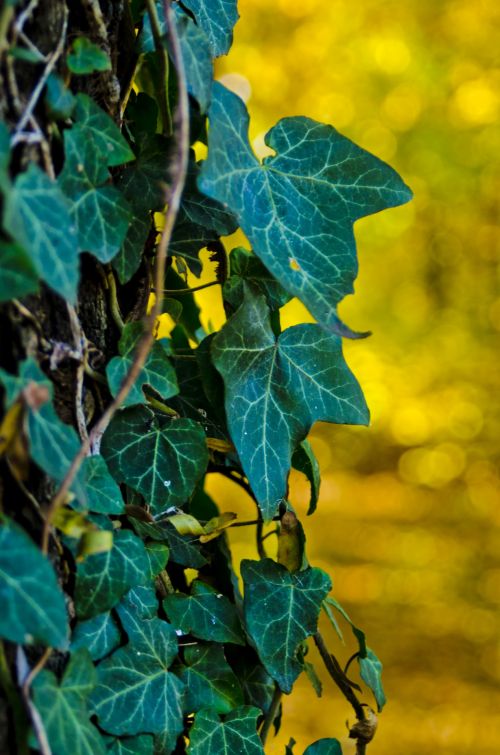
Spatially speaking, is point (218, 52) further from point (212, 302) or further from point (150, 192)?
point (212, 302)

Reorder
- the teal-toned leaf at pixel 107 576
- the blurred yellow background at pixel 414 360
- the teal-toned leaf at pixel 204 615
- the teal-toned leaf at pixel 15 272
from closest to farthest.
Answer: the teal-toned leaf at pixel 15 272 → the teal-toned leaf at pixel 107 576 → the teal-toned leaf at pixel 204 615 → the blurred yellow background at pixel 414 360

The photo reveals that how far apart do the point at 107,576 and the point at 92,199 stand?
24cm

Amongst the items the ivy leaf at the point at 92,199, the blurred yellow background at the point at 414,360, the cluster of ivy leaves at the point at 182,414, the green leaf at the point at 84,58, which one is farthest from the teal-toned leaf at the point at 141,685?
the blurred yellow background at the point at 414,360

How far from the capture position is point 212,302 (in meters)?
3.36

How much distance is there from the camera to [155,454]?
1.84 feet

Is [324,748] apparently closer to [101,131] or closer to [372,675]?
[372,675]

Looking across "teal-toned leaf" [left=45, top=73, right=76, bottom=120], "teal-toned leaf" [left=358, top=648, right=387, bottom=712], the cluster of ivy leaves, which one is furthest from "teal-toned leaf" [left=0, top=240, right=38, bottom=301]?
"teal-toned leaf" [left=358, top=648, right=387, bottom=712]

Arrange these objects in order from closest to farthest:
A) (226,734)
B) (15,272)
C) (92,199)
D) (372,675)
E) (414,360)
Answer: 1. (15,272)
2. (92,199)
3. (226,734)
4. (372,675)
5. (414,360)

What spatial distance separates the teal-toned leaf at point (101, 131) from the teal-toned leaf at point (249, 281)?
16 cm

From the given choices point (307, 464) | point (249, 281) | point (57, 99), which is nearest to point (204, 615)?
point (307, 464)

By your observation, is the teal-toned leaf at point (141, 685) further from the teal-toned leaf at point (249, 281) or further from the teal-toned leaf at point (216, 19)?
the teal-toned leaf at point (216, 19)

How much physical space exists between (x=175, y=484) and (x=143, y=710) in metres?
0.15

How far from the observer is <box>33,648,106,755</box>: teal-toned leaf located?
43 centimetres

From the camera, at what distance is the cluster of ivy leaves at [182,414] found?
42 cm
